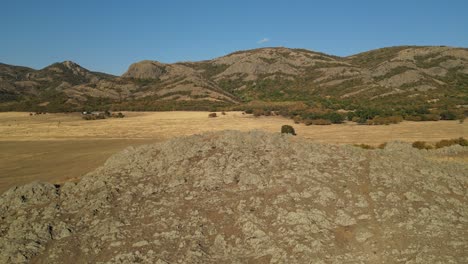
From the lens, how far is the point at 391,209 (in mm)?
14305

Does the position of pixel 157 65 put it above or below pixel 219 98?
above

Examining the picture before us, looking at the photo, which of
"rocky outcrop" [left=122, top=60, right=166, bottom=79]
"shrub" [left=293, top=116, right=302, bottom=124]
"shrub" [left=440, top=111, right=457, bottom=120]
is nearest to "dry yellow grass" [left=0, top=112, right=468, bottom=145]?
"shrub" [left=293, top=116, right=302, bottom=124]

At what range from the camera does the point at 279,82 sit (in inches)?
5955

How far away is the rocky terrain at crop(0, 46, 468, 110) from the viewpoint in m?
110

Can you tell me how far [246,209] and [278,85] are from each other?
13556 cm

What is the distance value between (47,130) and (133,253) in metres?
52.8

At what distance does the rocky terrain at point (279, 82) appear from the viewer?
11025 cm

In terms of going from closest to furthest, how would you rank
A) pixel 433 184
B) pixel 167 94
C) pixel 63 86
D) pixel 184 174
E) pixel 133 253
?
pixel 133 253 < pixel 433 184 < pixel 184 174 < pixel 167 94 < pixel 63 86

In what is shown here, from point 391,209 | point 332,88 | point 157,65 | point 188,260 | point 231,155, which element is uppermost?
point 157,65

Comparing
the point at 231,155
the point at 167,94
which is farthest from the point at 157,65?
the point at 231,155

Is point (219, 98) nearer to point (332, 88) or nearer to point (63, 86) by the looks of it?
point (332, 88)

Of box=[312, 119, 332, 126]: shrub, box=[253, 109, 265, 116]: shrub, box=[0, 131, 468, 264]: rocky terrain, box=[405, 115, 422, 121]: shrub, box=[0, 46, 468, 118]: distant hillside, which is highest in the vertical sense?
box=[0, 46, 468, 118]: distant hillside

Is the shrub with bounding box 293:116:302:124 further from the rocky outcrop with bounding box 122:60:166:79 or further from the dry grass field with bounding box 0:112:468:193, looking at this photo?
the rocky outcrop with bounding box 122:60:166:79

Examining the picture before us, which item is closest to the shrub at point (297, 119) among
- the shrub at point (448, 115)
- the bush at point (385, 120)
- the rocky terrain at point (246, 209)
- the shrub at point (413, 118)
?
the bush at point (385, 120)
